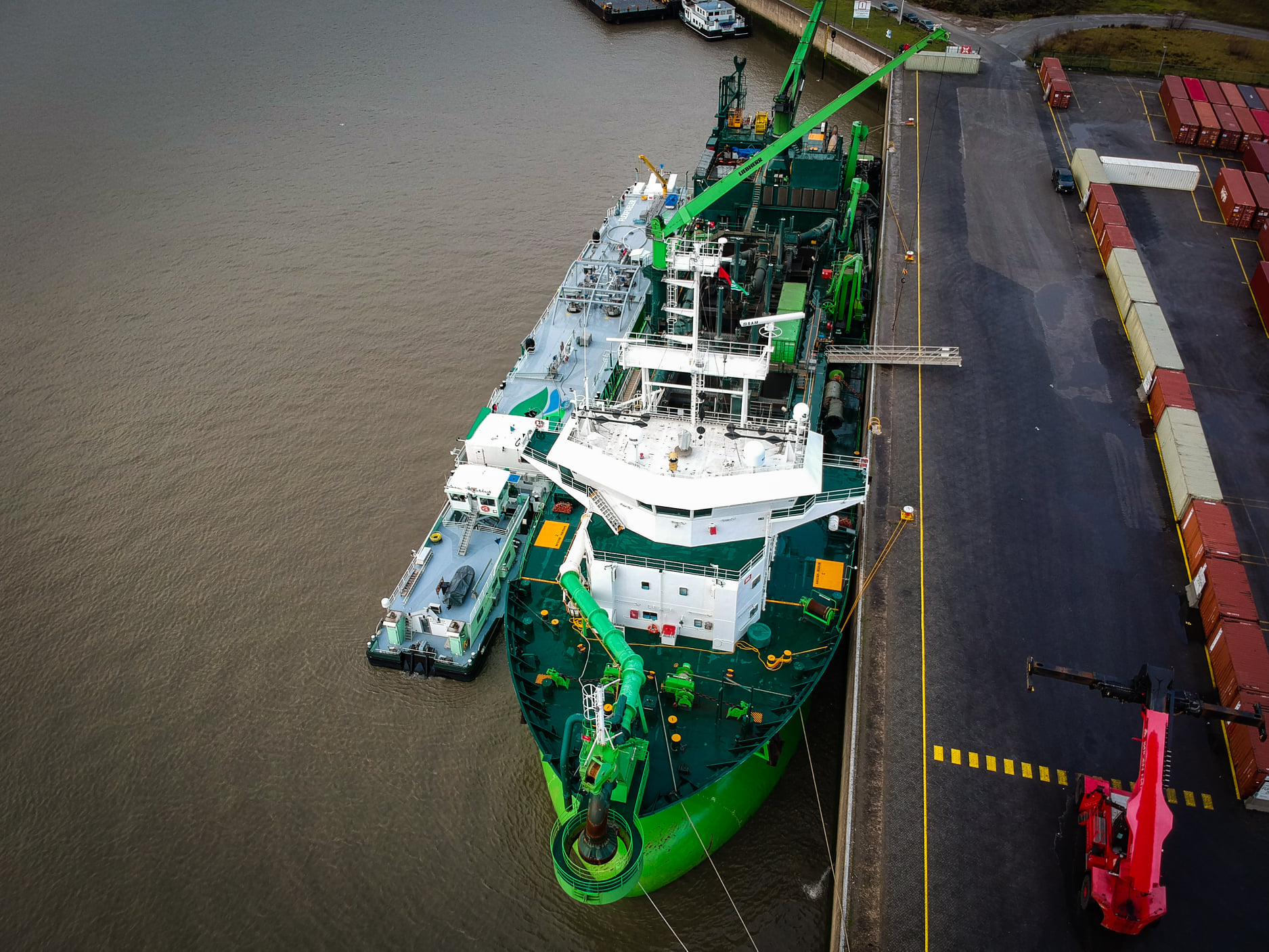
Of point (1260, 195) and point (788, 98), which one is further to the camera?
point (788, 98)

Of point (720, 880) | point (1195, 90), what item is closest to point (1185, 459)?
point (720, 880)

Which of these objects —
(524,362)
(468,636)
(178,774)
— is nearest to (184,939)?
(178,774)

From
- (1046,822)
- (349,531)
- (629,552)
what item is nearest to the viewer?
(1046,822)

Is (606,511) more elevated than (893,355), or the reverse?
(893,355)

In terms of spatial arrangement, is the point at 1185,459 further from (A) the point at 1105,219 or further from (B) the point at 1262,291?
(A) the point at 1105,219

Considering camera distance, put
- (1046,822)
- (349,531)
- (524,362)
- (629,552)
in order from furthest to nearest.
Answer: (524,362) < (349,531) < (629,552) < (1046,822)

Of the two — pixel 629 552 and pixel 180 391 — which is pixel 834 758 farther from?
pixel 180 391

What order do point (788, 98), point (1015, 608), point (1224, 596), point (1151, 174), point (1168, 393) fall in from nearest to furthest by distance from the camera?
point (1224, 596), point (1015, 608), point (1168, 393), point (1151, 174), point (788, 98)
